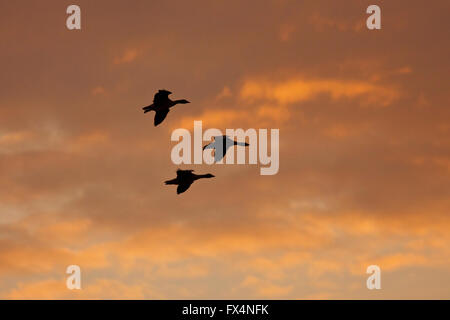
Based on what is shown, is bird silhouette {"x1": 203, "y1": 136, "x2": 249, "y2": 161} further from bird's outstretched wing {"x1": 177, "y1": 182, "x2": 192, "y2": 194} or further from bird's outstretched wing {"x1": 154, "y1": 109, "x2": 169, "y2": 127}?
bird's outstretched wing {"x1": 154, "y1": 109, "x2": 169, "y2": 127}

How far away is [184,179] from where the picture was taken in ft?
224

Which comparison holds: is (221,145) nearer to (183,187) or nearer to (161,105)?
(183,187)

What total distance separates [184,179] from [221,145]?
11.9 ft

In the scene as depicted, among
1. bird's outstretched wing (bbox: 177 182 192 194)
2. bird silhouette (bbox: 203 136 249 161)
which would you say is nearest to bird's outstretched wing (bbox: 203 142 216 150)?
bird silhouette (bbox: 203 136 249 161)

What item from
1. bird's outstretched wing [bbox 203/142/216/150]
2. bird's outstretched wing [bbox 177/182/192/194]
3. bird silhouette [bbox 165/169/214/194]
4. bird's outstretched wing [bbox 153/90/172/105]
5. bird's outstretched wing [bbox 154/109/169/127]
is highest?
bird's outstretched wing [bbox 153/90/172/105]

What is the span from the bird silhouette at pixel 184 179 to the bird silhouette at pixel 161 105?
412cm

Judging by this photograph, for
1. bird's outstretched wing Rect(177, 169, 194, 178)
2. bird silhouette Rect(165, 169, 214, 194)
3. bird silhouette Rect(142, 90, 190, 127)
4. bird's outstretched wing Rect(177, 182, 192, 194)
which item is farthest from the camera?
bird silhouette Rect(142, 90, 190, 127)

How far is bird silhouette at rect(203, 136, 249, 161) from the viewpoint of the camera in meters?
66.7

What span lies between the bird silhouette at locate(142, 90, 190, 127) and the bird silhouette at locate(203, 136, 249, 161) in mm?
4420

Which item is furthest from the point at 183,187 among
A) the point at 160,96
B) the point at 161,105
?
the point at 160,96
